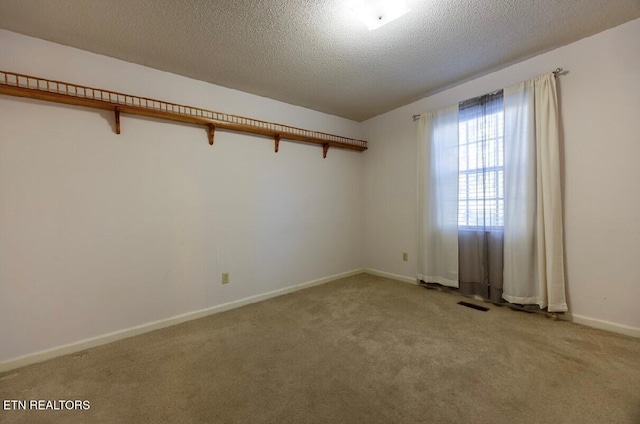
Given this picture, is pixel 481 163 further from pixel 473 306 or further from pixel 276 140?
pixel 276 140

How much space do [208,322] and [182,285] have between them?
44 cm

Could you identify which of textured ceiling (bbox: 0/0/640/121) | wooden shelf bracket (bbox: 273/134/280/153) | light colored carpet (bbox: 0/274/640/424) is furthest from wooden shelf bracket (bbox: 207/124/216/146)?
light colored carpet (bbox: 0/274/640/424)

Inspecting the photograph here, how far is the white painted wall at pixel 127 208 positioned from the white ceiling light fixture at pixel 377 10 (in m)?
1.66

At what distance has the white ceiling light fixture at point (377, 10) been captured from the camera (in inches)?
64.3

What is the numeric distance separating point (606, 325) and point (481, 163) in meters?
1.70

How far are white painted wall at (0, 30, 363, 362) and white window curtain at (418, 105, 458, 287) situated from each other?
157 cm

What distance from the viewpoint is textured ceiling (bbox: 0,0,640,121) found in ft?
5.60

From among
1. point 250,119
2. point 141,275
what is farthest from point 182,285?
point 250,119

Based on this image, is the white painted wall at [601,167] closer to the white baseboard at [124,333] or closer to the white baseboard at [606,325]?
the white baseboard at [606,325]

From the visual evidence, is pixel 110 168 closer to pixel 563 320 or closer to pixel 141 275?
pixel 141 275

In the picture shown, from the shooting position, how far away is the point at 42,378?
1.67m

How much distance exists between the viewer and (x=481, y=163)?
2768mm

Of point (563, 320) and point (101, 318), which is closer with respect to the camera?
point (101, 318)

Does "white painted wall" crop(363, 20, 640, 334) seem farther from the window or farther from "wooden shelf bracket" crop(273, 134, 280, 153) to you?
"wooden shelf bracket" crop(273, 134, 280, 153)
